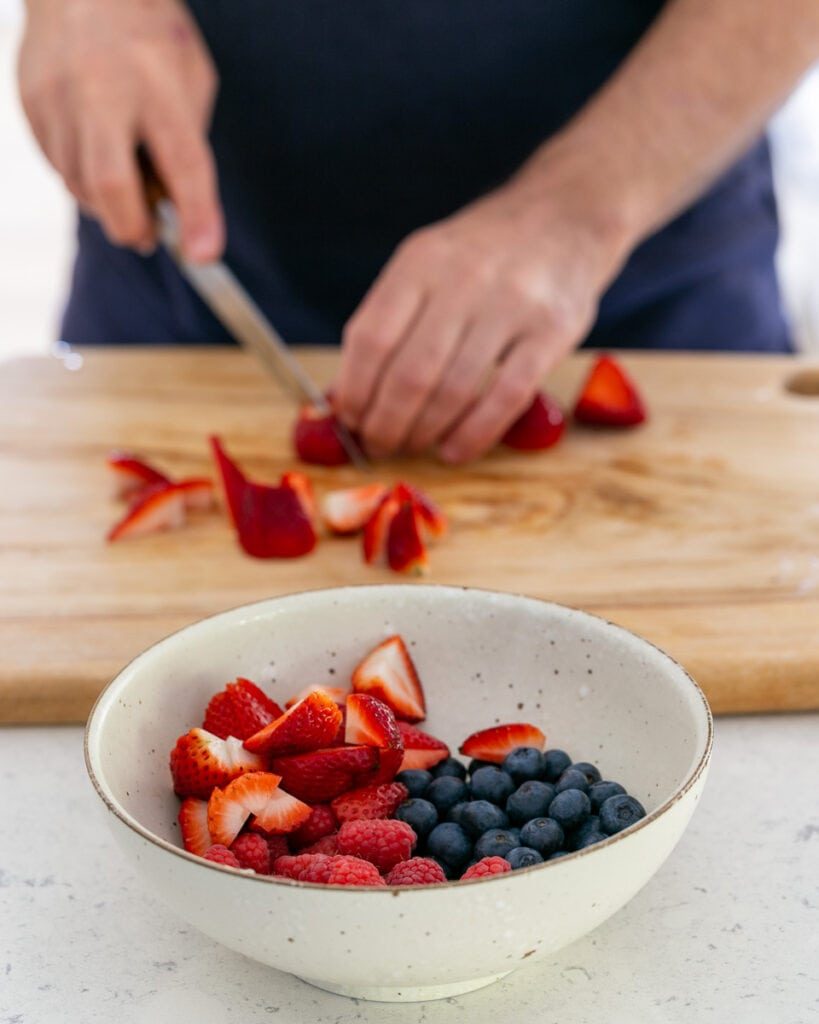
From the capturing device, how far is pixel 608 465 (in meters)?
1.39

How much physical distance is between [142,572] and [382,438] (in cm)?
34

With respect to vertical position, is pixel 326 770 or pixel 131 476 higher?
pixel 326 770

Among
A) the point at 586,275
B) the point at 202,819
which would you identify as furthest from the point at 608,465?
the point at 202,819

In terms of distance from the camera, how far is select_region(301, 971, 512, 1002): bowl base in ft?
2.14

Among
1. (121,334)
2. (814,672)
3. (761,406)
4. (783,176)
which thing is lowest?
(783,176)

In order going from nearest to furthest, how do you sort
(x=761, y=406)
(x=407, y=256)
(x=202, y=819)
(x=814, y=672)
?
(x=202, y=819), (x=814, y=672), (x=407, y=256), (x=761, y=406)

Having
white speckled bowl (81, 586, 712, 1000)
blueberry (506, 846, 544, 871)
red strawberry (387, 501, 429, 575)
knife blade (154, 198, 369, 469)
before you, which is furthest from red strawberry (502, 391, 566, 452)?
blueberry (506, 846, 544, 871)

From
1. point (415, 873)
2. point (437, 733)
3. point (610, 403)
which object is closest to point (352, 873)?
point (415, 873)

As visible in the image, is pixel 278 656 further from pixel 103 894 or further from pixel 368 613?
pixel 103 894

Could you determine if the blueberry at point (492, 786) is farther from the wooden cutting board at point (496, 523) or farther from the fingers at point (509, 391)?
the fingers at point (509, 391)

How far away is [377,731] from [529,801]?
88 millimetres

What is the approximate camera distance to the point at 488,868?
0.63m

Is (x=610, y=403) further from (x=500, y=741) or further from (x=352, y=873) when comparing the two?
(x=352, y=873)

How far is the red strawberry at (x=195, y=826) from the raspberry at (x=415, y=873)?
105mm
